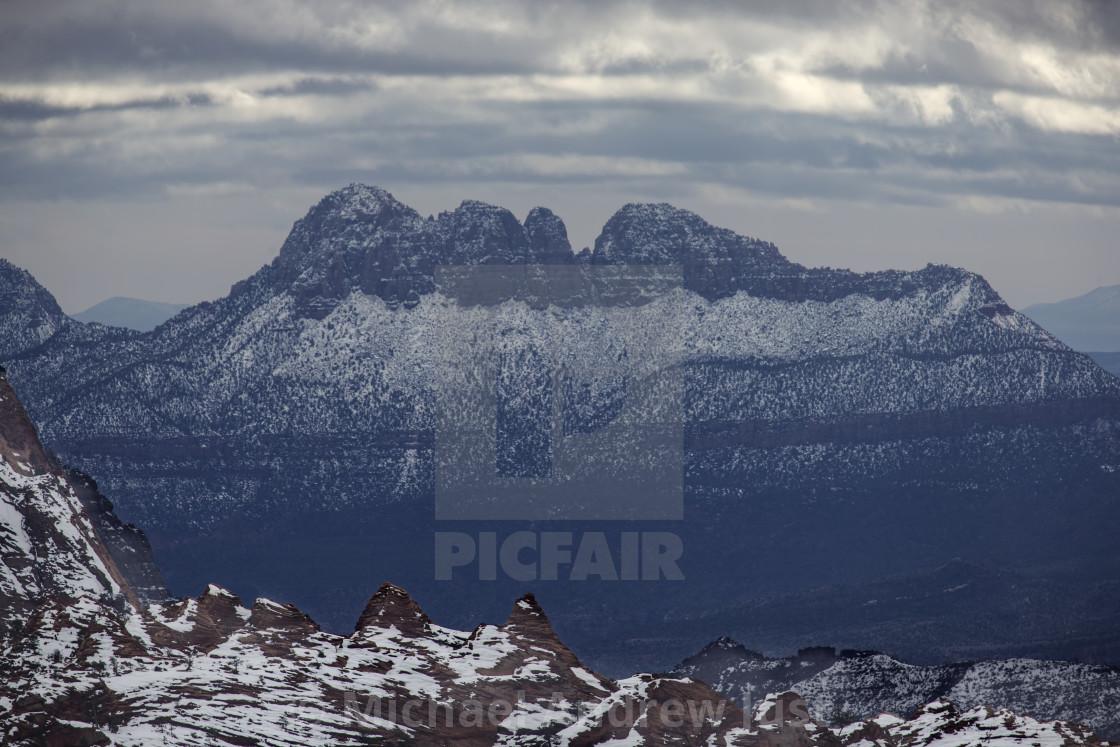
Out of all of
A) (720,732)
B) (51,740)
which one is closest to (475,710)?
(720,732)

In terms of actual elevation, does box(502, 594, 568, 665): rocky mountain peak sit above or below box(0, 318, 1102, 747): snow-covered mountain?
above

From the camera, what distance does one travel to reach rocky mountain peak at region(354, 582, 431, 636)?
168m

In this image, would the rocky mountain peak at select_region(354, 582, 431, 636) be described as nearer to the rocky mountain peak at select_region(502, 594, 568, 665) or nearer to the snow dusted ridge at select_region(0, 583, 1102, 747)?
the snow dusted ridge at select_region(0, 583, 1102, 747)

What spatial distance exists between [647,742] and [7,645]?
50057 mm

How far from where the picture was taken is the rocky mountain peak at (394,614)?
16775 centimetres

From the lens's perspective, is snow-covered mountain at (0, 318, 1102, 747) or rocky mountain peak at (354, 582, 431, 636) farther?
rocky mountain peak at (354, 582, 431, 636)

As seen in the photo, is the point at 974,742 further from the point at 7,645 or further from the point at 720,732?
the point at 7,645

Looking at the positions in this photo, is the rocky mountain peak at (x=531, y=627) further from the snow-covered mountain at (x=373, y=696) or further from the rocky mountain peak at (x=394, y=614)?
the rocky mountain peak at (x=394, y=614)

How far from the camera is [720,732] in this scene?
153 meters

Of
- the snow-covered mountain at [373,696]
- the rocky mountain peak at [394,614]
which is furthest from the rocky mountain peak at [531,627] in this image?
the rocky mountain peak at [394,614]

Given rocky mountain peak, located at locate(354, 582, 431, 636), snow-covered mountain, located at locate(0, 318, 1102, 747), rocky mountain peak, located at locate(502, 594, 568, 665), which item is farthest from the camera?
rocky mountain peak, located at locate(354, 582, 431, 636)

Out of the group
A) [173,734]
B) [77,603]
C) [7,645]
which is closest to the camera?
[173,734]

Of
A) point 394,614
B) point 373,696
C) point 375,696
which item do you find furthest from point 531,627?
point 373,696

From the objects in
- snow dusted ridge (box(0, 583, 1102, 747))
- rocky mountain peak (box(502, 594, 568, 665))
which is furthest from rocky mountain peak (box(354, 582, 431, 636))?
rocky mountain peak (box(502, 594, 568, 665))
